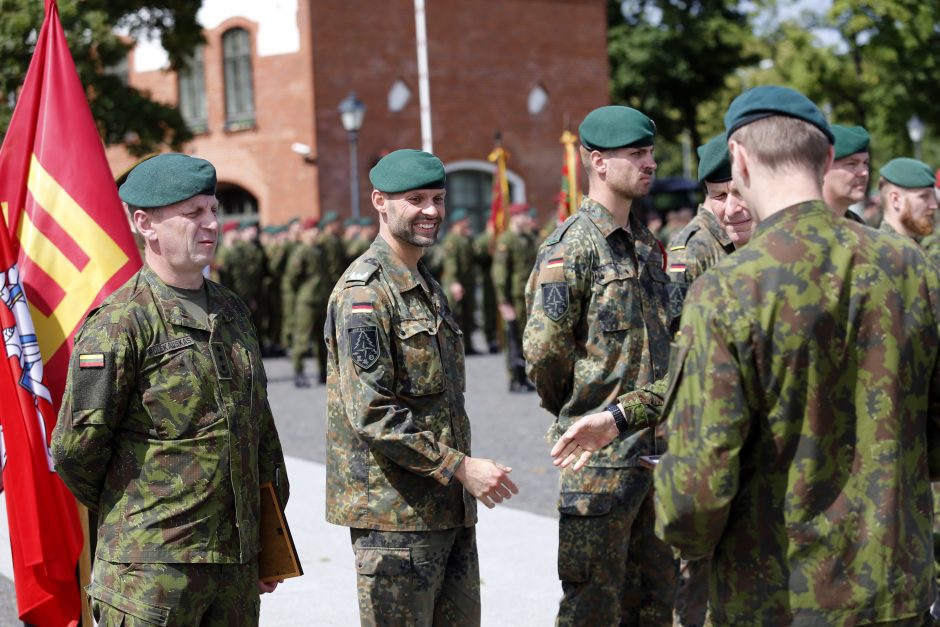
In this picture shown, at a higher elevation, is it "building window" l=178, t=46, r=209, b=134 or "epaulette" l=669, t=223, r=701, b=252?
"building window" l=178, t=46, r=209, b=134

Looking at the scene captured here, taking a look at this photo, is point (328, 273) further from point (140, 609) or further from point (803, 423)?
point (803, 423)

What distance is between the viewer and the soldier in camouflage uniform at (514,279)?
14.6m

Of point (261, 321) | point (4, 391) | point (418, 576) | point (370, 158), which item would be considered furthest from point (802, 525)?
point (370, 158)

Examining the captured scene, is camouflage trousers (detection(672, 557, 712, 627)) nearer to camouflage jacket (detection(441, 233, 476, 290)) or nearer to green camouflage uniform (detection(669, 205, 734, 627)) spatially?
green camouflage uniform (detection(669, 205, 734, 627))

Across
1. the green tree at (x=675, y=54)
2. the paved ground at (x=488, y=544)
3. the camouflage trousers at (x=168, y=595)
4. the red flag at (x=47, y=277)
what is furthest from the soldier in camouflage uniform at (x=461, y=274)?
the green tree at (x=675, y=54)

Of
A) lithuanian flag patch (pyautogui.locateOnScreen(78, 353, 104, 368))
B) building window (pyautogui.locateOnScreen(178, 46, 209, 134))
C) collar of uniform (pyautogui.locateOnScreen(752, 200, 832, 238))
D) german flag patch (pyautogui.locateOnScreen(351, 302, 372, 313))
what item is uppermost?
building window (pyautogui.locateOnScreen(178, 46, 209, 134))

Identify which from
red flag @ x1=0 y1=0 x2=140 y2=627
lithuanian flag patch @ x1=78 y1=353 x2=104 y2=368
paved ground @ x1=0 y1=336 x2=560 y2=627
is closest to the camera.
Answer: lithuanian flag patch @ x1=78 y1=353 x2=104 y2=368

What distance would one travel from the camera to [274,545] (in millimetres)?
3848

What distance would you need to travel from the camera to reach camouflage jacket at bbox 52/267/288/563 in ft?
11.6

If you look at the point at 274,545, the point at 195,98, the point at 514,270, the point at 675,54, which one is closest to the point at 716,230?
the point at 274,545

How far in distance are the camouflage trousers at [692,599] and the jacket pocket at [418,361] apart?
4.81ft

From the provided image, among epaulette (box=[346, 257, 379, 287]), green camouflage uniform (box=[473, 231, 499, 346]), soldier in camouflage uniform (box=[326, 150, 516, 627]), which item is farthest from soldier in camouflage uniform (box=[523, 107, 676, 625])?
green camouflage uniform (box=[473, 231, 499, 346])

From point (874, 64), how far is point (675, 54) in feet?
26.8

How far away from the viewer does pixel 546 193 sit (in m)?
31.0
